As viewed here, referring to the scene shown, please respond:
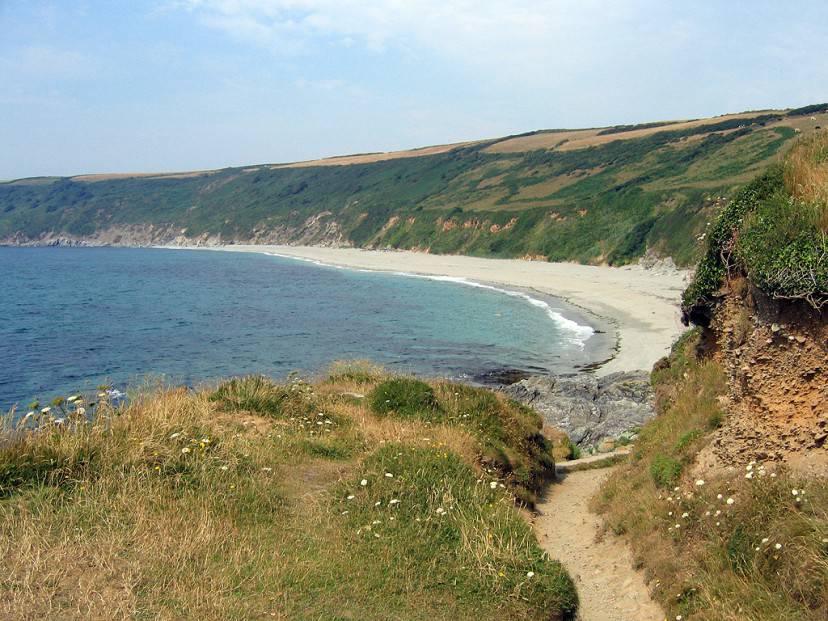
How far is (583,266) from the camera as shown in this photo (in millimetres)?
70312

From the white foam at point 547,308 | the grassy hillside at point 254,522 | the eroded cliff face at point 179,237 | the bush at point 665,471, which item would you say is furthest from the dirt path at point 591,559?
the eroded cliff face at point 179,237

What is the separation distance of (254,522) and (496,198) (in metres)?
103

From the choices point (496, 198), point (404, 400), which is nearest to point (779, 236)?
point (404, 400)

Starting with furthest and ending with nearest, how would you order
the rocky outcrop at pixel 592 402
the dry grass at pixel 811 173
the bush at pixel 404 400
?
the rocky outcrop at pixel 592 402 < the bush at pixel 404 400 < the dry grass at pixel 811 173

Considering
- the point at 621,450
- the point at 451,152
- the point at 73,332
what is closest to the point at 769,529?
the point at 621,450

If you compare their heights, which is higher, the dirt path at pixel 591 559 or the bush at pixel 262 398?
the bush at pixel 262 398

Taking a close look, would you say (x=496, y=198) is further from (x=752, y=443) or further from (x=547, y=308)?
(x=752, y=443)

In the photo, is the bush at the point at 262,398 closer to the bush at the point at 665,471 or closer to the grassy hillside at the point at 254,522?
the grassy hillside at the point at 254,522

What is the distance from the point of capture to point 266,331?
4272 centimetres

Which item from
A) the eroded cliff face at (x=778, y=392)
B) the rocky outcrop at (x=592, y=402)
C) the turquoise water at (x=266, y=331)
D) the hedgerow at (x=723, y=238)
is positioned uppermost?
the hedgerow at (x=723, y=238)

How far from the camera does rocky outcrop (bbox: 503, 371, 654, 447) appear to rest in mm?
20344

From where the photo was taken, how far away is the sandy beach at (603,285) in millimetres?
35119

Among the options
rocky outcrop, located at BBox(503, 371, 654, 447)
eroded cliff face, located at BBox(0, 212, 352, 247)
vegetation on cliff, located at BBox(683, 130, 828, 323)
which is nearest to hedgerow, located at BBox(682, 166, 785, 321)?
vegetation on cliff, located at BBox(683, 130, 828, 323)

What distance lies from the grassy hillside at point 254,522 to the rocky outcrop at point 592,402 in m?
10.4
